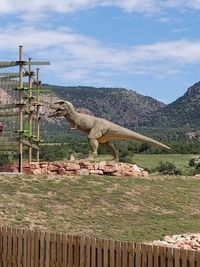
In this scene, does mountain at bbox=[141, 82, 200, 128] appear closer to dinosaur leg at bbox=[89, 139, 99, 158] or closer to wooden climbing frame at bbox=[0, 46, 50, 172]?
wooden climbing frame at bbox=[0, 46, 50, 172]

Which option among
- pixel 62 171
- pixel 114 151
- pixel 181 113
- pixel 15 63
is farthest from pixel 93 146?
pixel 181 113

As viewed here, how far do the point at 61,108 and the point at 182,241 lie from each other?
475 inches

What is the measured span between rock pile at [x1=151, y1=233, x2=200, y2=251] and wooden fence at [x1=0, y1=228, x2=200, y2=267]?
5.35 m

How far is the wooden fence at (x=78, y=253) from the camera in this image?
8.79 metres

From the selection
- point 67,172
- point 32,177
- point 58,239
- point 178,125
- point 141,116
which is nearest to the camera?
point 58,239

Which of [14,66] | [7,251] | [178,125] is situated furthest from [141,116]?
[7,251]

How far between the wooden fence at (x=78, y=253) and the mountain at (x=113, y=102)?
92.6 metres

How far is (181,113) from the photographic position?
107 m

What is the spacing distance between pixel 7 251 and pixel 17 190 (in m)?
10.4

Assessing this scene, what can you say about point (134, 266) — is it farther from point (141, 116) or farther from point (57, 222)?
point (141, 116)

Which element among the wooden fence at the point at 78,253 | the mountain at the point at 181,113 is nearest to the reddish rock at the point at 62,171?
the wooden fence at the point at 78,253

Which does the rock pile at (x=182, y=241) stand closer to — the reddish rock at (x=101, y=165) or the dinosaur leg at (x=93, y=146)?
the reddish rock at (x=101, y=165)

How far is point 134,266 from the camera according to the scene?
9.10m

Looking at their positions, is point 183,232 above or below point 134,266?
below
